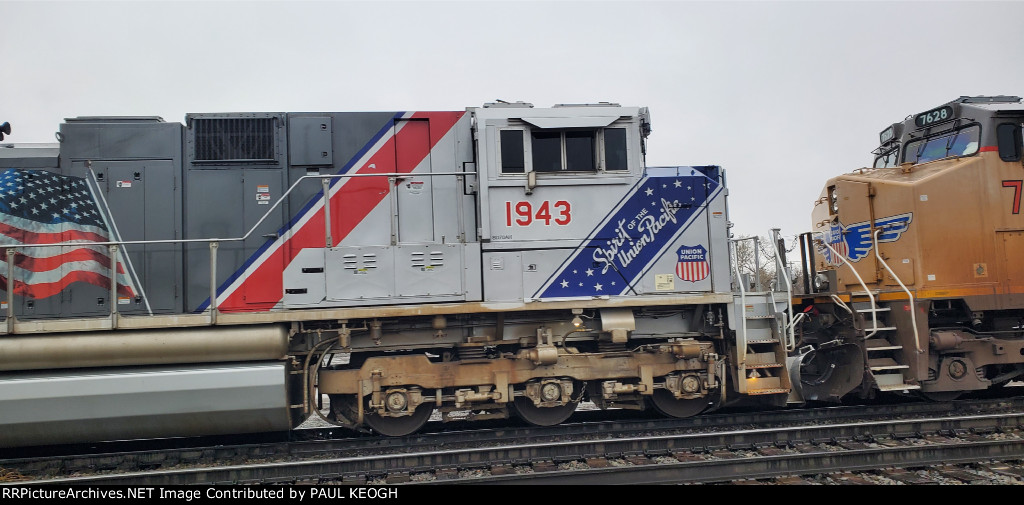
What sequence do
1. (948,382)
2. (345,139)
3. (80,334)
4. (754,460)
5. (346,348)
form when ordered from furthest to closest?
(948,382)
(345,139)
(346,348)
(80,334)
(754,460)

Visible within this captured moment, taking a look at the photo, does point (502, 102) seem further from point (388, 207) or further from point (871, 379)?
point (871, 379)

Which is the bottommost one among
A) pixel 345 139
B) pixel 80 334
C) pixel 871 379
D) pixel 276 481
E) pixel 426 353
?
pixel 276 481

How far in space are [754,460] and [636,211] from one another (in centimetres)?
287

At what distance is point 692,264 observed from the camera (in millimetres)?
7000

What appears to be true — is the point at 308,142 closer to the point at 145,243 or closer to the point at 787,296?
the point at 145,243

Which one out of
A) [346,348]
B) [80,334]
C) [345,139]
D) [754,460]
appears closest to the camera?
[754,460]

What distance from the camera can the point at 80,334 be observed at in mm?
6141

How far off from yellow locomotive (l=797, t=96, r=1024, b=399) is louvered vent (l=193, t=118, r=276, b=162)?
718cm

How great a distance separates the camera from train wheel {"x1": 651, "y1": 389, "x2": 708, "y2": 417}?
7.44 meters

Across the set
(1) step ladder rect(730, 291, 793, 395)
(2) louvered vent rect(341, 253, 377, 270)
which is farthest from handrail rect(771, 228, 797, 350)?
(2) louvered vent rect(341, 253, 377, 270)

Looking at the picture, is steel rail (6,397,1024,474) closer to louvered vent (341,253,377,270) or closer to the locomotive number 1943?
louvered vent (341,253,377,270)

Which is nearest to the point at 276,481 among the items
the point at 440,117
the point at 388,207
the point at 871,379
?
the point at 388,207

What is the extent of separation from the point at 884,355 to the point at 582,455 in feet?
15.1

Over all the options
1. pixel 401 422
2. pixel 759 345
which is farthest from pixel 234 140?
pixel 759 345
